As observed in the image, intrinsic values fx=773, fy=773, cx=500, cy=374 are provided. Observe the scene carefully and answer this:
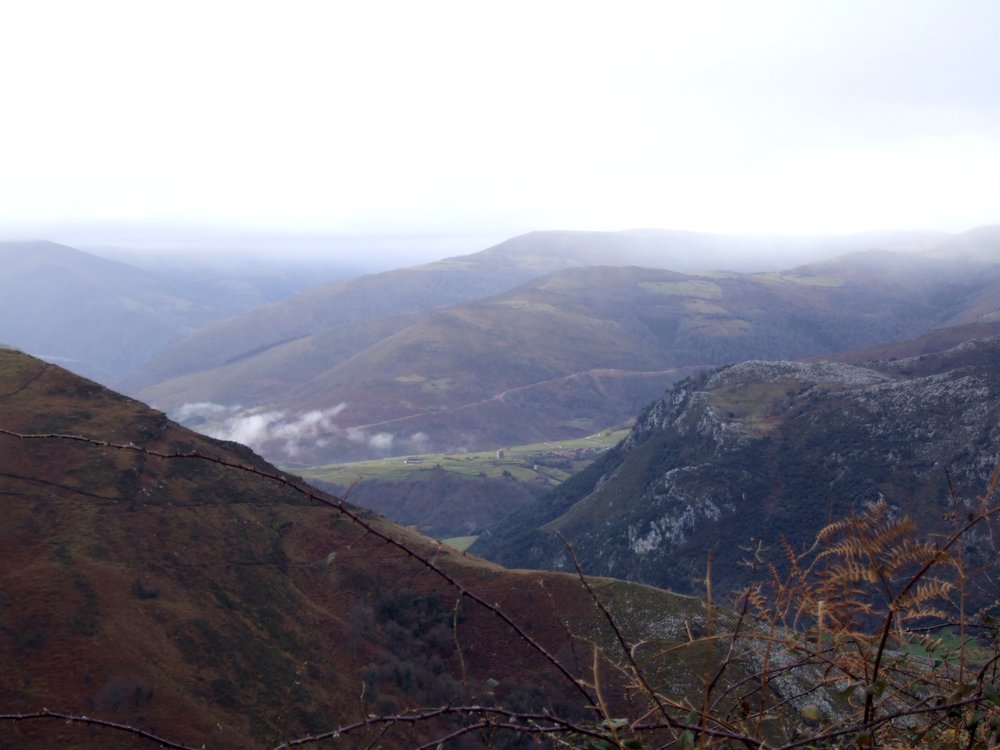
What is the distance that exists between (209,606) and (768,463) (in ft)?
250

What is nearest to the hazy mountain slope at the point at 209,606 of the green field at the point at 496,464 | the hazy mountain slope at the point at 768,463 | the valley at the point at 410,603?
the valley at the point at 410,603

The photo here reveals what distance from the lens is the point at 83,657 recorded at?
29531mm

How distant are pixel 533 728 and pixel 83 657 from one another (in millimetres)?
32035

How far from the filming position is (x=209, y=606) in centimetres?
3647

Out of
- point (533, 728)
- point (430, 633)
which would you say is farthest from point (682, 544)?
point (533, 728)

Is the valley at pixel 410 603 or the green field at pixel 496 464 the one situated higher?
the valley at pixel 410 603

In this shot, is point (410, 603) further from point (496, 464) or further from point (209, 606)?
point (496, 464)

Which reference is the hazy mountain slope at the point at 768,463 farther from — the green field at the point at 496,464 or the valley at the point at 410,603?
the green field at the point at 496,464

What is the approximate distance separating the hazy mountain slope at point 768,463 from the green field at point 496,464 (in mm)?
29352

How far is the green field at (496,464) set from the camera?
152625 millimetres

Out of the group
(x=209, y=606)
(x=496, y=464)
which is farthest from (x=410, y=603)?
(x=496, y=464)

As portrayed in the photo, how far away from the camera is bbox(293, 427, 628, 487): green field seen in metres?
153

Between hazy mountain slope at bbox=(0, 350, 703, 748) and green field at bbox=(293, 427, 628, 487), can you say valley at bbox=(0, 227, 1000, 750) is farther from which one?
green field at bbox=(293, 427, 628, 487)

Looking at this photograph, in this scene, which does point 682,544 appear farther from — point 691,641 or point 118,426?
point 691,641
